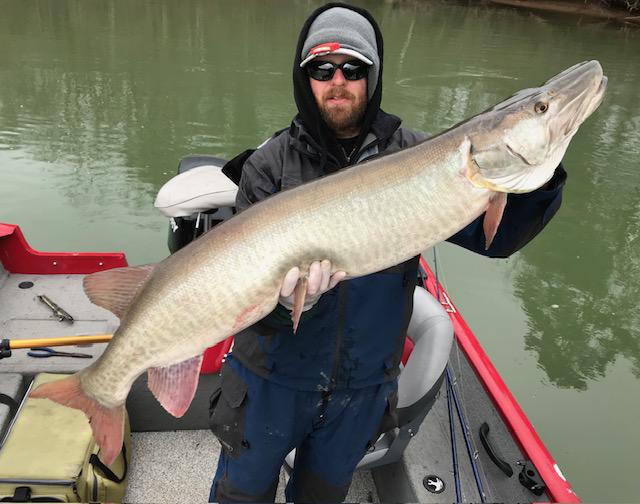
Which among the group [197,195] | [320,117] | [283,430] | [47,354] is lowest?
[47,354]

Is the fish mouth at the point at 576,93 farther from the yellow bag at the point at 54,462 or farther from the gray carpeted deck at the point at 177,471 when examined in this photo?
the yellow bag at the point at 54,462

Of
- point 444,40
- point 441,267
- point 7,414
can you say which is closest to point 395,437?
point 7,414

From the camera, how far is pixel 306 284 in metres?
1.79

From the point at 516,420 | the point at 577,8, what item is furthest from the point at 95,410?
the point at 577,8

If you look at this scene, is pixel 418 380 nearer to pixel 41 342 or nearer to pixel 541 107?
pixel 541 107

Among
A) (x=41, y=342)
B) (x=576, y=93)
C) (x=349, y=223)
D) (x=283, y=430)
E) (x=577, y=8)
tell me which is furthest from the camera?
(x=577, y=8)

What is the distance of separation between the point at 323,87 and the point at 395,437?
5.73 feet

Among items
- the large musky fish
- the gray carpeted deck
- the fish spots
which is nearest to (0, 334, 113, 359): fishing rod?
the gray carpeted deck

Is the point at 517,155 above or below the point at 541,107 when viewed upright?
below

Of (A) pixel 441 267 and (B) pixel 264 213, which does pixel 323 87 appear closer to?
(B) pixel 264 213

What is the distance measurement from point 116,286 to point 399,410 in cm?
143

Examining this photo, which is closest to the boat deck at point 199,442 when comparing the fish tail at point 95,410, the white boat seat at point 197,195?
the white boat seat at point 197,195

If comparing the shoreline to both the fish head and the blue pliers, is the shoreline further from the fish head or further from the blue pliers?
the blue pliers

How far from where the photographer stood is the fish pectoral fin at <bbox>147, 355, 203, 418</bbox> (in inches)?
75.6
